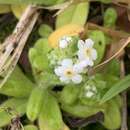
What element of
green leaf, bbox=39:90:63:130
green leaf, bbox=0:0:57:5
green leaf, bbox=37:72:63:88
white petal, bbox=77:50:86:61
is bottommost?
green leaf, bbox=39:90:63:130

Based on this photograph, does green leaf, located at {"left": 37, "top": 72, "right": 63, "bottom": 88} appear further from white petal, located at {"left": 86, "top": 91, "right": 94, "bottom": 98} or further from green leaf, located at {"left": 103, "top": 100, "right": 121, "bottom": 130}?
A: green leaf, located at {"left": 103, "top": 100, "right": 121, "bottom": 130}

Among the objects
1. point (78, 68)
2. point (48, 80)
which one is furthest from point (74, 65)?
point (48, 80)

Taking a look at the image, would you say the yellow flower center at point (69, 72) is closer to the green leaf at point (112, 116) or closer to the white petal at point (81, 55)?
the white petal at point (81, 55)

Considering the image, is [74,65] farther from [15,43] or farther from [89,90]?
[15,43]

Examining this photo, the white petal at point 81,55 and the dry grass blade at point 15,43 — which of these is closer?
the white petal at point 81,55

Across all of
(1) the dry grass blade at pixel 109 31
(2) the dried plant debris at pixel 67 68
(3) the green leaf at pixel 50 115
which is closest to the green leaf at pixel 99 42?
(2) the dried plant debris at pixel 67 68

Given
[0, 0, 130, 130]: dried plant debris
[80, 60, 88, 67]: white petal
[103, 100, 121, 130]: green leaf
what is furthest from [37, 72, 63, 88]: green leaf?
[103, 100, 121, 130]: green leaf

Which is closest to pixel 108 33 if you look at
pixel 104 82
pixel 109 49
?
pixel 109 49

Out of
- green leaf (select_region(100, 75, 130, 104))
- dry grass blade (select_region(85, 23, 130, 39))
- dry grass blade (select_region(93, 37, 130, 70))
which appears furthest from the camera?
dry grass blade (select_region(85, 23, 130, 39))
